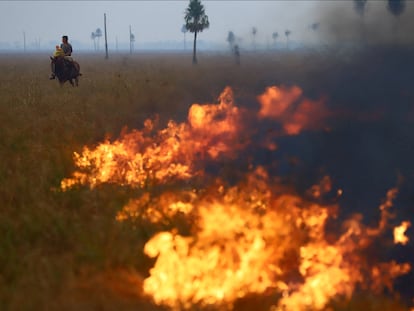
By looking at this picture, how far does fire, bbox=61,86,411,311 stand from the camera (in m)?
5.07

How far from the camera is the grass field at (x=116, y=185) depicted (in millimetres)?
5078

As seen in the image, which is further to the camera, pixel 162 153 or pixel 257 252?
pixel 162 153

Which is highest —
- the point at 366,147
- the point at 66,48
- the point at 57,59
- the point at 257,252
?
the point at 66,48

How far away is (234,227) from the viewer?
240 inches

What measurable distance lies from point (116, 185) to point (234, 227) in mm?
2721

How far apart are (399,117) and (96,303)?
24.3 ft

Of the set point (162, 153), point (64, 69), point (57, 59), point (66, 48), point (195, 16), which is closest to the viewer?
point (162, 153)

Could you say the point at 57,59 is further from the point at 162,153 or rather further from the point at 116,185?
the point at 116,185

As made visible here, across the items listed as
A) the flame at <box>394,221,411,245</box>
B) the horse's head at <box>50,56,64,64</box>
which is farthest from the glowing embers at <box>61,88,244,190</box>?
the horse's head at <box>50,56,64,64</box>

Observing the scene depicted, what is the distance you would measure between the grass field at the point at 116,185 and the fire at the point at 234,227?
23 cm

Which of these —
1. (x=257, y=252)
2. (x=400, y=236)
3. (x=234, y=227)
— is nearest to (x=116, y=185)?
(x=234, y=227)

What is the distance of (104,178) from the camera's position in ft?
26.8

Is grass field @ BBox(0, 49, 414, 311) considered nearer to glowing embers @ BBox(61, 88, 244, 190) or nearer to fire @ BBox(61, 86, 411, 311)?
fire @ BBox(61, 86, 411, 311)

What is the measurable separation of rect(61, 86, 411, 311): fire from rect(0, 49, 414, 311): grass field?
0.74ft
